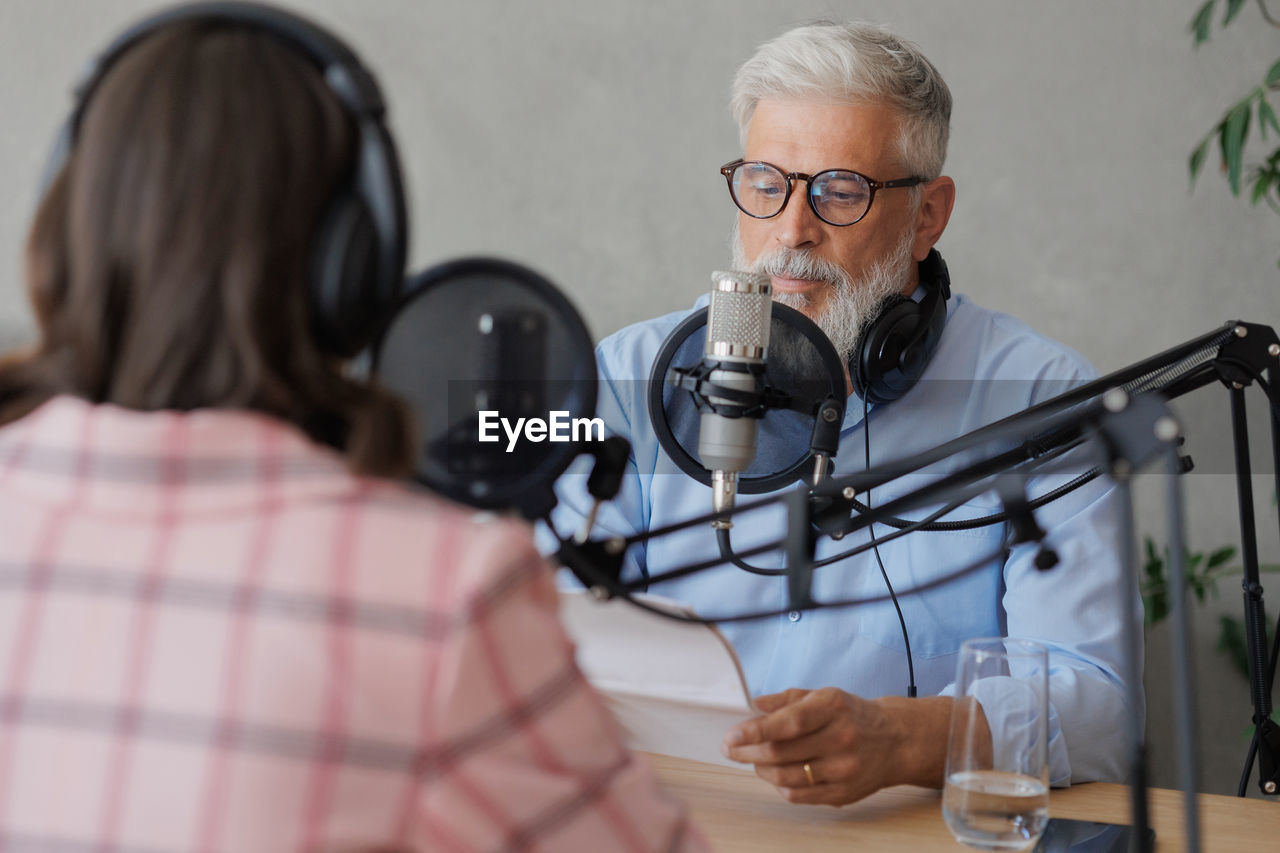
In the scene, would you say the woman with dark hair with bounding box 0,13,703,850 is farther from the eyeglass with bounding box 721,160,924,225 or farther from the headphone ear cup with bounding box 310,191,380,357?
the eyeglass with bounding box 721,160,924,225

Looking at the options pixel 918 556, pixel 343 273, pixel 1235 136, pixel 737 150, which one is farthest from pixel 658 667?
pixel 737 150

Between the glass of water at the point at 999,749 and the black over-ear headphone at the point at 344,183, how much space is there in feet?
1.82

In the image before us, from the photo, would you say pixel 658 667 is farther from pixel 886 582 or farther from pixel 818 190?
pixel 818 190

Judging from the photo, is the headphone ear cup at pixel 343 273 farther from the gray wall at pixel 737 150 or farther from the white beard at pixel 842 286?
the gray wall at pixel 737 150

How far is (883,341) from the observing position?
1377 mm

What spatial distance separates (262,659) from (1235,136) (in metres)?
1.75

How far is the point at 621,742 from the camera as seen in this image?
62 cm

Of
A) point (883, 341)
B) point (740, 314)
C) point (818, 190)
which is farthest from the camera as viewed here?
point (818, 190)

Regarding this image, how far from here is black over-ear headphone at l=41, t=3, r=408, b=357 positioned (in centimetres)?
61

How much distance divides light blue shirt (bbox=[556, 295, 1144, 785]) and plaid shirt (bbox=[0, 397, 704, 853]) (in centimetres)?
71

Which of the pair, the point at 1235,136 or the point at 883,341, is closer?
the point at 883,341

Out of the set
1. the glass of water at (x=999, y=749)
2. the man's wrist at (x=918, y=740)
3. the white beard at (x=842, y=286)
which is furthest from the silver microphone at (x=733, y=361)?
the white beard at (x=842, y=286)

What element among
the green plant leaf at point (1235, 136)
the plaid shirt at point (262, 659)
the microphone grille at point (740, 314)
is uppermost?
the green plant leaf at point (1235, 136)

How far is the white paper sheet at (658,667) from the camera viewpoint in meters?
0.95
